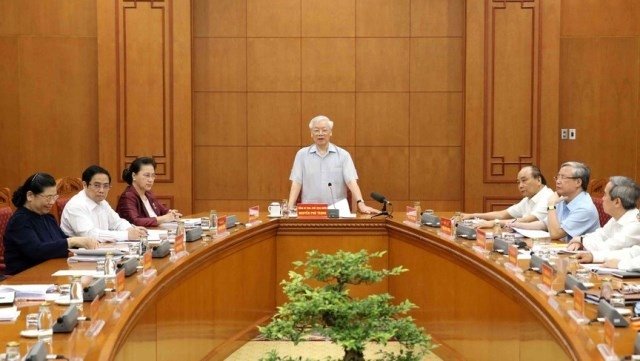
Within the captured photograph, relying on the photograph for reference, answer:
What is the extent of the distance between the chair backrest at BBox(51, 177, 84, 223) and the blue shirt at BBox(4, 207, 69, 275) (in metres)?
0.99

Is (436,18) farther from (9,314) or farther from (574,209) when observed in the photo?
(9,314)

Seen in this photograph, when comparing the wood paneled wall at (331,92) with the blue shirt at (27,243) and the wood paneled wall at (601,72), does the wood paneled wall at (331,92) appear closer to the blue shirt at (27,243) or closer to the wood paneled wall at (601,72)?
the wood paneled wall at (601,72)

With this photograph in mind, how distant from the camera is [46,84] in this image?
861 centimetres

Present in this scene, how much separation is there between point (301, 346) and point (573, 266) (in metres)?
2.27

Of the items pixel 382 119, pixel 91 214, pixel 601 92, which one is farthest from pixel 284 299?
pixel 601 92

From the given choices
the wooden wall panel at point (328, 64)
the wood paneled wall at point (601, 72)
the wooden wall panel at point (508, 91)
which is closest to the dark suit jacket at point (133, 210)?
the wooden wall panel at point (328, 64)

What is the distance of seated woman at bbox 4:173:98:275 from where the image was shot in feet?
14.2

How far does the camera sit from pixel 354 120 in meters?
8.68

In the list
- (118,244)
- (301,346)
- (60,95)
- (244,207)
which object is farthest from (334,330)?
(60,95)

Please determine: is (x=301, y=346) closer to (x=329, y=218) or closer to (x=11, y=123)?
(x=329, y=218)

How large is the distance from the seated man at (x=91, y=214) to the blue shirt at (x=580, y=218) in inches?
90.2

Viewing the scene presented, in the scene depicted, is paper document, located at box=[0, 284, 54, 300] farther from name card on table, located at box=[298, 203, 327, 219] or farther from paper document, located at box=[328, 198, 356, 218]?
paper document, located at box=[328, 198, 356, 218]

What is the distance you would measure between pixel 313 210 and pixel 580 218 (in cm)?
183

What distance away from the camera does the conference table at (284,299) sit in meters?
2.83
